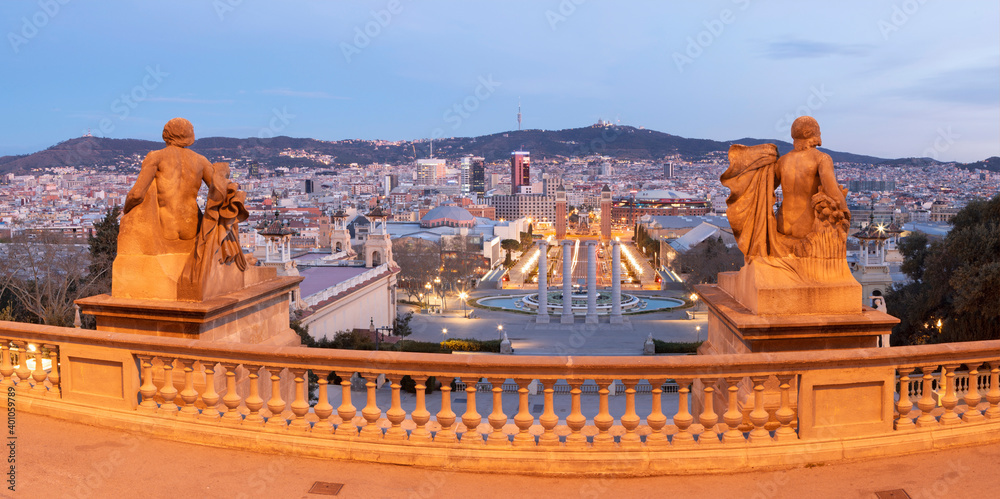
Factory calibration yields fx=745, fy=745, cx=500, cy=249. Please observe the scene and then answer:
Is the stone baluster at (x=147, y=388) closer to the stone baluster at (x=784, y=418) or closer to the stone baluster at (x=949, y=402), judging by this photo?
the stone baluster at (x=784, y=418)

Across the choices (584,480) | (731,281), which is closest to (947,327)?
(731,281)

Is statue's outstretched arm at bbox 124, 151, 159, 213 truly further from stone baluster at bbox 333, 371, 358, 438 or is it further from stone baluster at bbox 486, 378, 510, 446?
stone baluster at bbox 486, 378, 510, 446

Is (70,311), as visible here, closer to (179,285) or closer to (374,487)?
(179,285)

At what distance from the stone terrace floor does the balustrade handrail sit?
0.62 metres

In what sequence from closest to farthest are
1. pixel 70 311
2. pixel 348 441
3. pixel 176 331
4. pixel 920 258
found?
pixel 348 441
pixel 176 331
pixel 70 311
pixel 920 258

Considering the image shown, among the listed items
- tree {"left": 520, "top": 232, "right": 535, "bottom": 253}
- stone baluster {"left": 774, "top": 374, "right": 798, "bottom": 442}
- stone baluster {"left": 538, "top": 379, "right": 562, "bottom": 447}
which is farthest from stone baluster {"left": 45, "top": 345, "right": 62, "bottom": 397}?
tree {"left": 520, "top": 232, "right": 535, "bottom": 253}

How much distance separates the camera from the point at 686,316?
50562 mm

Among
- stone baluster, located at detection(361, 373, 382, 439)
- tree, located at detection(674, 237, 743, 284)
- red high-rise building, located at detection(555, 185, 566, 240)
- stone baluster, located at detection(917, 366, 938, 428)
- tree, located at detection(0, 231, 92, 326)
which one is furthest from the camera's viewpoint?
red high-rise building, located at detection(555, 185, 566, 240)

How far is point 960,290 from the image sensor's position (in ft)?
80.6

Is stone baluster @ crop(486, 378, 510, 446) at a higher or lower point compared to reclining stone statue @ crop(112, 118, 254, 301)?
lower

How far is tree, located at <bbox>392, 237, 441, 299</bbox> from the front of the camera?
5963 cm

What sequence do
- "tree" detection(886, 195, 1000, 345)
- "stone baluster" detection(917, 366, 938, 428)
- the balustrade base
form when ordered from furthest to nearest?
"tree" detection(886, 195, 1000, 345)
"stone baluster" detection(917, 366, 938, 428)
the balustrade base

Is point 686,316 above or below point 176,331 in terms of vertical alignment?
below

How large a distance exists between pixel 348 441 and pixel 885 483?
3.36m
